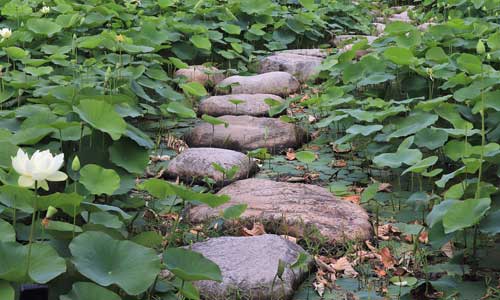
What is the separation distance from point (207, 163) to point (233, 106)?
0.97 metres

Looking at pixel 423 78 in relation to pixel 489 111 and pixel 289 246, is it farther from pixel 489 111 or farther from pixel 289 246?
pixel 289 246

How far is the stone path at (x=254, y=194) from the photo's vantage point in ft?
6.53

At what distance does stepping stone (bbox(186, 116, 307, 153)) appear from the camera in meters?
3.34

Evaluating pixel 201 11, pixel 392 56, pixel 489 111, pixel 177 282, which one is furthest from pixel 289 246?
pixel 201 11

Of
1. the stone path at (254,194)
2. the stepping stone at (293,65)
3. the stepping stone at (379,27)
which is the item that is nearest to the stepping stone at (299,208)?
the stone path at (254,194)

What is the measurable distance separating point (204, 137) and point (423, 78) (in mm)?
1147

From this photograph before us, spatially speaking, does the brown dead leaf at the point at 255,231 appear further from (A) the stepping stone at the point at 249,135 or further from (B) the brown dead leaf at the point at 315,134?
(B) the brown dead leaf at the point at 315,134

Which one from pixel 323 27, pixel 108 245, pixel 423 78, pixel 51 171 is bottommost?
pixel 323 27

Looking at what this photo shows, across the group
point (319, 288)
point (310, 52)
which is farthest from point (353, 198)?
point (310, 52)

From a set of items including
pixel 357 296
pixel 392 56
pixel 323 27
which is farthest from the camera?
pixel 323 27

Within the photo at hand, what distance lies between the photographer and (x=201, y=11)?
16.6 feet

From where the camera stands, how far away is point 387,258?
2.21 metres

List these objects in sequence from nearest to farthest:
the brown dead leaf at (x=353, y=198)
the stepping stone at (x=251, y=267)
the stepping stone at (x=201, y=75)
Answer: the stepping stone at (x=251, y=267)
the brown dead leaf at (x=353, y=198)
the stepping stone at (x=201, y=75)

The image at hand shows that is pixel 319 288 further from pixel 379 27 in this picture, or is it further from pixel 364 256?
pixel 379 27
